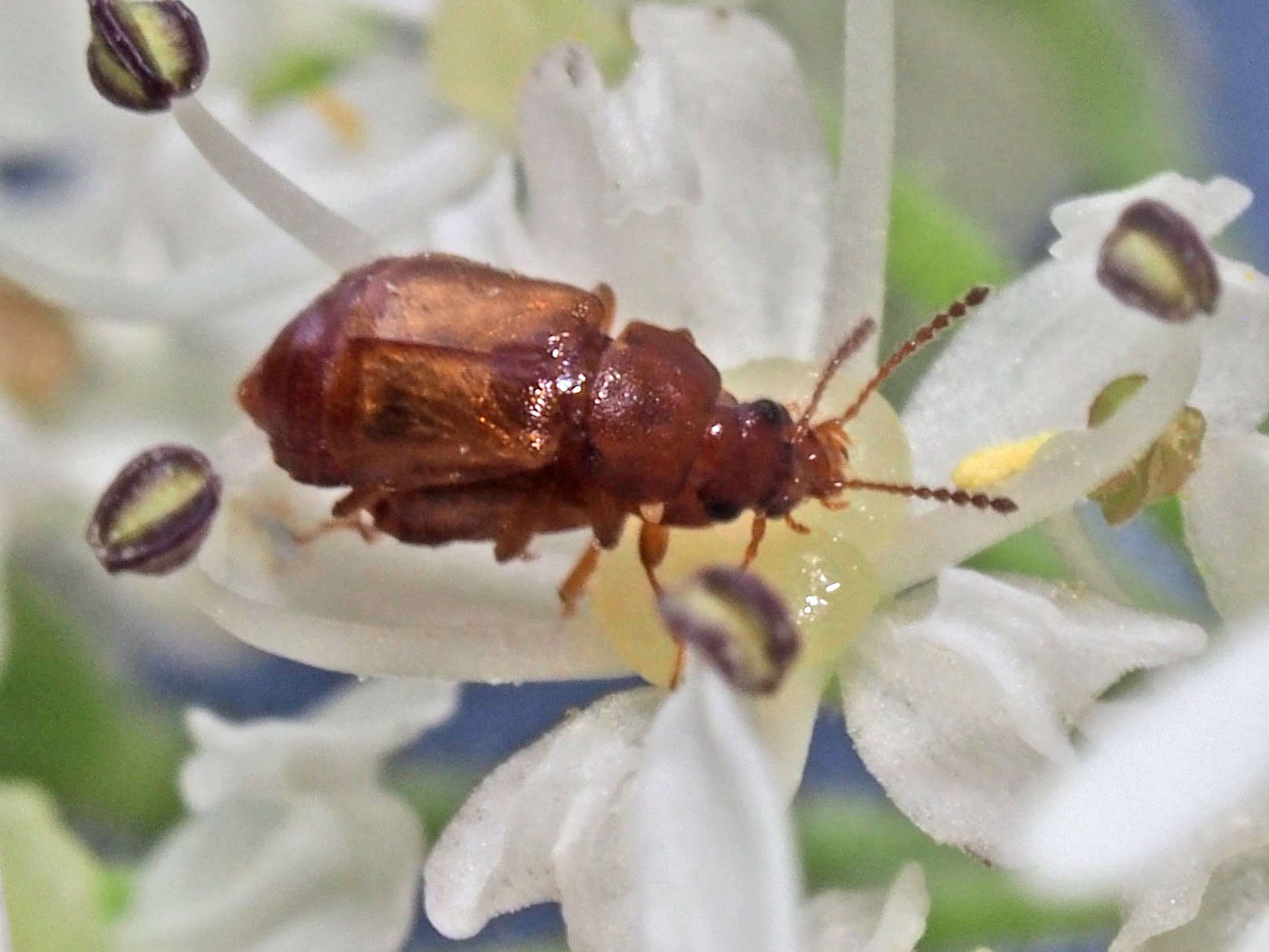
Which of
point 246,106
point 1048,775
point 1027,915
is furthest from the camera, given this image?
point 246,106

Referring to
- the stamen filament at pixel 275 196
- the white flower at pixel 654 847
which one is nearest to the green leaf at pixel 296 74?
the stamen filament at pixel 275 196

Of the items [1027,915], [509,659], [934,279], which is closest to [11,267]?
[509,659]

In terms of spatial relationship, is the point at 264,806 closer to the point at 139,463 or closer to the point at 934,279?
the point at 139,463

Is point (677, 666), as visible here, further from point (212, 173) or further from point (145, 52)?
point (212, 173)

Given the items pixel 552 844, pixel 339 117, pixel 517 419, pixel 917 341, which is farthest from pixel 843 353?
pixel 339 117

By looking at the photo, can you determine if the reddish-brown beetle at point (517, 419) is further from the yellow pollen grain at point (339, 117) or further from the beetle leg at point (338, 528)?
the yellow pollen grain at point (339, 117)

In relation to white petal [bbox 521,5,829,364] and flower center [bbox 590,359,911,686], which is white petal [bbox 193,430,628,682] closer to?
flower center [bbox 590,359,911,686]
